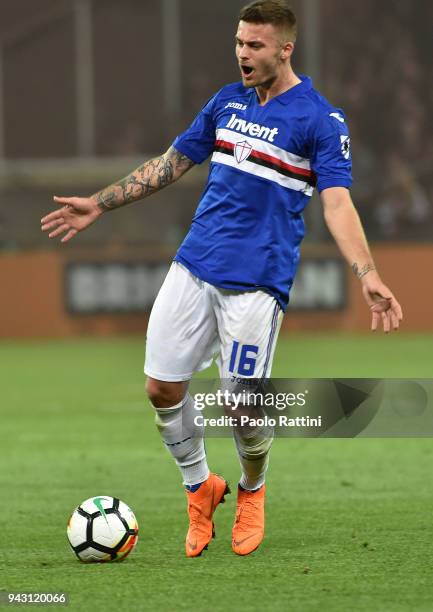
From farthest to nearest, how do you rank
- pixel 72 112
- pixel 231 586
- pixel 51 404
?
1. pixel 72 112
2. pixel 51 404
3. pixel 231 586

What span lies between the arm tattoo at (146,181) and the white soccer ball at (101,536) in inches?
50.7

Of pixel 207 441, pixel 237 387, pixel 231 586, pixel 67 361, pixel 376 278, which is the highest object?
pixel 376 278

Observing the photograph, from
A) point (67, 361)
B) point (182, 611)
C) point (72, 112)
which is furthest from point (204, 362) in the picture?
point (72, 112)

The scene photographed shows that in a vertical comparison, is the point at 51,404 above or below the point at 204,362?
below

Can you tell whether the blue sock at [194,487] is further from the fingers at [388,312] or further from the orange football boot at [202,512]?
the fingers at [388,312]

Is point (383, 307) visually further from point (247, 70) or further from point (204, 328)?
point (247, 70)

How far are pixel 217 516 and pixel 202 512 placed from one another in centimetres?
104

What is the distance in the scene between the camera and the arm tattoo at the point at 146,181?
6055 millimetres

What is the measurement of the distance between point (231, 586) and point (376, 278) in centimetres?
120

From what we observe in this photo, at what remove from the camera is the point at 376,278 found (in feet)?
16.9

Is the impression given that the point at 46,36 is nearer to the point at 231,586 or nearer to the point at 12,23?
the point at 12,23

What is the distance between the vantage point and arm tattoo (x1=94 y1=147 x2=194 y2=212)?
6.05 meters

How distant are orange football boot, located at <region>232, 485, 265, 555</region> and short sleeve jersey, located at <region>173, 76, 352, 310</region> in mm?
836

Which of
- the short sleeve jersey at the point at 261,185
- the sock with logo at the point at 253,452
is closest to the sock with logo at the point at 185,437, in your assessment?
the sock with logo at the point at 253,452
